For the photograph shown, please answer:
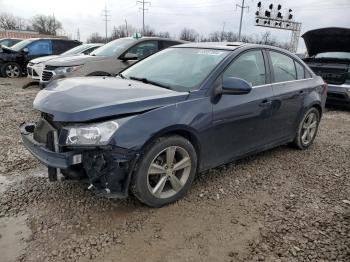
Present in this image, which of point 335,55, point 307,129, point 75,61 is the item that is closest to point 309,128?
point 307,129

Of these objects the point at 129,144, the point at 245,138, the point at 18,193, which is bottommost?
the point at 18,193

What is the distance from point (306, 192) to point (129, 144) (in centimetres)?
221

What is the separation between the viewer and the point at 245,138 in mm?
4109

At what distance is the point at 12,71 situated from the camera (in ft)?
46.4

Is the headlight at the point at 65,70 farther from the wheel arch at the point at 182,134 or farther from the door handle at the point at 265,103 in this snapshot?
the wheel arch at the point at 182,134

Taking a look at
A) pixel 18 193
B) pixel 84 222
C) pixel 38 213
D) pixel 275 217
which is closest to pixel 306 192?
pixel 275 217

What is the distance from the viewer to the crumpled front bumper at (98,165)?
9.55ft

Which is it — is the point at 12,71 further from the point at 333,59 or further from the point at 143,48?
the point at 333,59

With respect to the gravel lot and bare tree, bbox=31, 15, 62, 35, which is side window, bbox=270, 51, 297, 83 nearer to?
the gravel lot

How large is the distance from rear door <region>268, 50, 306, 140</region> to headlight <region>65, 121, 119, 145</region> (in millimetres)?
2372

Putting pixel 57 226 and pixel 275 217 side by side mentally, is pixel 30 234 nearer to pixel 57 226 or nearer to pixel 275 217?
pixel 57 226

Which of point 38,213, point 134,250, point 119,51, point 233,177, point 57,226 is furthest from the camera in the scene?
point 119,51

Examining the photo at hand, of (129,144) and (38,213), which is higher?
(129,144)

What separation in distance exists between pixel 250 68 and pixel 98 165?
2293 millimetres
